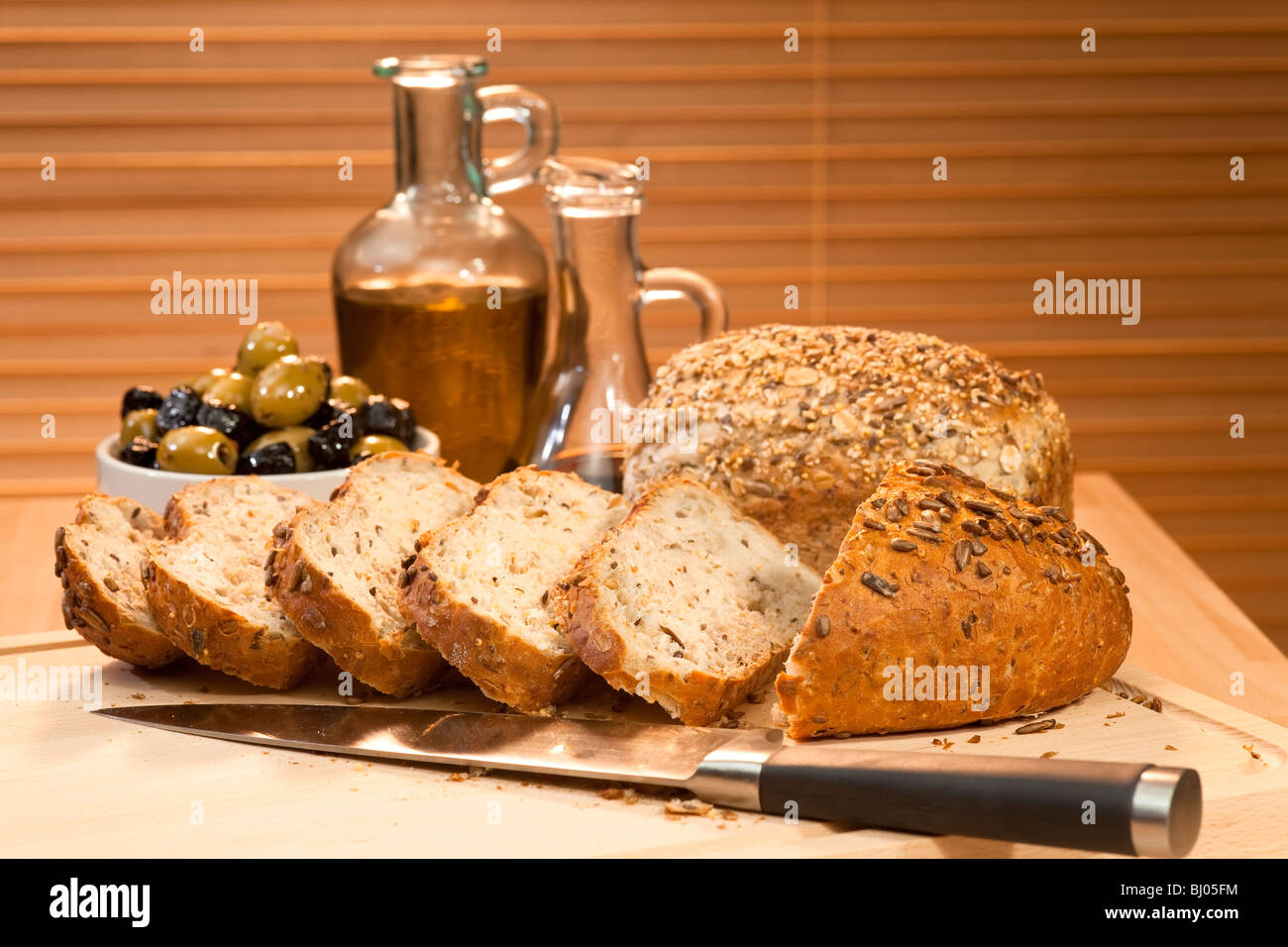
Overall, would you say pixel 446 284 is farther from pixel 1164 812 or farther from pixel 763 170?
pixel 763 170

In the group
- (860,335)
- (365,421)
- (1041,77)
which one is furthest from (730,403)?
(1041,77)

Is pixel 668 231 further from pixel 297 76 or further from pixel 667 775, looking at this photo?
pixel 667 775

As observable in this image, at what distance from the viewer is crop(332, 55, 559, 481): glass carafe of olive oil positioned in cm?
245

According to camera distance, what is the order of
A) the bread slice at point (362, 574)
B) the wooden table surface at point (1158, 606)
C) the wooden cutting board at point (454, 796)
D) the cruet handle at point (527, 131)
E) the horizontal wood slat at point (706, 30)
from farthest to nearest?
the horizontal wood slat at point (706, 30) → the cruet handle at point (527, 131) → the wooden table surface at point (1158, 606) → the bread slice at point (362, 574) → the wooden cutting board at point (454, 796)

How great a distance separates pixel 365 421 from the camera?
230cm

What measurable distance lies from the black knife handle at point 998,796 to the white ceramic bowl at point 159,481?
39.1 inches

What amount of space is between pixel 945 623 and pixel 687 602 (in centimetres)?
34

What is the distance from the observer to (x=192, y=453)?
2182 millimetres

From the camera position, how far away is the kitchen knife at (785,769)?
1280 millimetres

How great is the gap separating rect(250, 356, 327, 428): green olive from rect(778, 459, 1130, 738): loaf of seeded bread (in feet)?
3.11

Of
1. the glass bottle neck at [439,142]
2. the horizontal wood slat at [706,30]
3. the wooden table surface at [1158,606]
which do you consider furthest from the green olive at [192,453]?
the horizontal wood slat at [706,30]

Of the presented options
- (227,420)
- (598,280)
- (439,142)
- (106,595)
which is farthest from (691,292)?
(106,595)

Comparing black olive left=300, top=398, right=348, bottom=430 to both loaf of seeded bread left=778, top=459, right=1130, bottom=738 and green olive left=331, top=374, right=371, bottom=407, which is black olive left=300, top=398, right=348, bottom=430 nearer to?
green olive left=331, top=374, right=371, bottom=407

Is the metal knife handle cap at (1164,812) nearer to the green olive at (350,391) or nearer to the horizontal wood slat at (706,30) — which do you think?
the green olive at (350,391)
